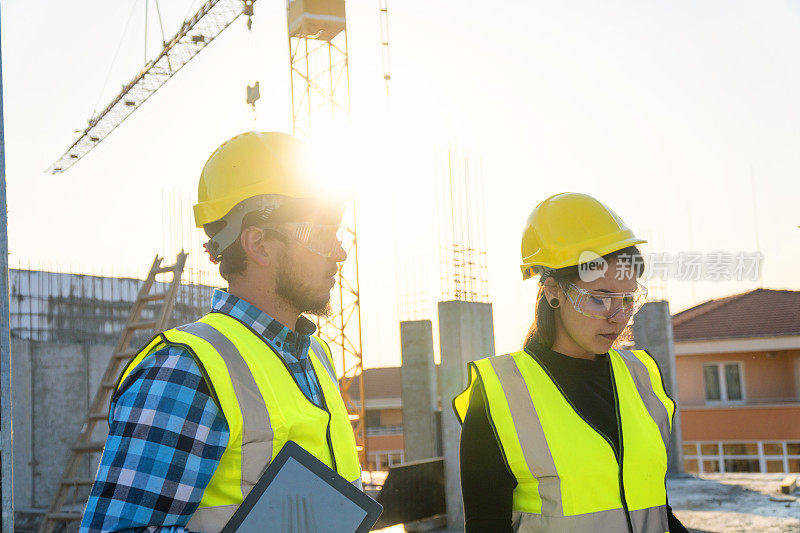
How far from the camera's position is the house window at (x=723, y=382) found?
22812 millimetres

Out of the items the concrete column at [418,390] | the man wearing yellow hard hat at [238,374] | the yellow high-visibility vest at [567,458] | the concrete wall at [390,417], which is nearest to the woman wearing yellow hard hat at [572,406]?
the yellow high-visibility vest at [567,458]

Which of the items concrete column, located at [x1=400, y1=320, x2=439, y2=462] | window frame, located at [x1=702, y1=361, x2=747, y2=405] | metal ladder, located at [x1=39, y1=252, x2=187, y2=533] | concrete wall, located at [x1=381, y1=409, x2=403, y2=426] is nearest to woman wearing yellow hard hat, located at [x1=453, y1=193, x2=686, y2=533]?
metal ladder, located at [x1=39, y1=252, x2=187, y2=533]

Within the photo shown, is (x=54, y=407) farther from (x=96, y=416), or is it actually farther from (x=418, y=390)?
(x=96, y=416)

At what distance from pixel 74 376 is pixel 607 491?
529 inches

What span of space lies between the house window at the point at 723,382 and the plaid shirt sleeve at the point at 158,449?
24230 mm

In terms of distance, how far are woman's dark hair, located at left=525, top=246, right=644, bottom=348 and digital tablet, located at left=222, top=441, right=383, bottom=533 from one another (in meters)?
1.00

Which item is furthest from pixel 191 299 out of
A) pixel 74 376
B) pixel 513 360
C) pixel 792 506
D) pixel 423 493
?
pixel 513 360

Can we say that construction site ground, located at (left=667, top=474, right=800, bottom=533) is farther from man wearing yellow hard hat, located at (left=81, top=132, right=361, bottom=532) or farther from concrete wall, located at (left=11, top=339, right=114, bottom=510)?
concrete wall, located at (left=11, top=339, right=114, bottom=510)

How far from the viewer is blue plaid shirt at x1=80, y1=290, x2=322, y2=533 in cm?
126

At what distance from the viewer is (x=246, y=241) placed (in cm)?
176

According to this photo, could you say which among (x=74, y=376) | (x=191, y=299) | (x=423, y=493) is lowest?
(x=423, y=493)

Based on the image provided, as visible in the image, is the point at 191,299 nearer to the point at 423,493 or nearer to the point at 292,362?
the point at 423,493

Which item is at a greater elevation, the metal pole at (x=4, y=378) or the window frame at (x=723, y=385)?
the metal pole at (x=4, y=378)

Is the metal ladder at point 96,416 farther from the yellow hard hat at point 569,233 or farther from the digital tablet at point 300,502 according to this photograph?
the digital tablet at point 300,502
